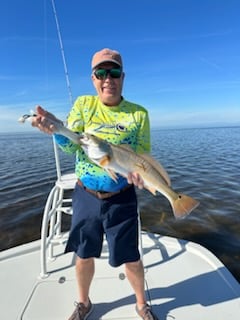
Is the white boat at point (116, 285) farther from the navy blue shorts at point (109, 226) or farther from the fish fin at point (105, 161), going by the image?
the fish fin at point (105, 161)

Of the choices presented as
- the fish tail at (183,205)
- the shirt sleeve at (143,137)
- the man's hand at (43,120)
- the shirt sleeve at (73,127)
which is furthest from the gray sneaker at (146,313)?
the man's hand at (43,120)

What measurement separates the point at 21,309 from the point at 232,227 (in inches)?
229

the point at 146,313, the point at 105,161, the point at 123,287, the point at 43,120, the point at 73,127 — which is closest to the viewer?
the point at 43,120

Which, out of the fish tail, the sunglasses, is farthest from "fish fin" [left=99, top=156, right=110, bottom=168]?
the sunglasses

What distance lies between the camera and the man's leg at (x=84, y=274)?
309 centimetres

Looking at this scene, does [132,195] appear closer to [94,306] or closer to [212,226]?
[94,306]

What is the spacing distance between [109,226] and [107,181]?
0.49 metres

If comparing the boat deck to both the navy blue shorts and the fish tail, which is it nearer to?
the navy blue shorts

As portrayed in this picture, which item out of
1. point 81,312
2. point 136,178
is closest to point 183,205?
point 136,178

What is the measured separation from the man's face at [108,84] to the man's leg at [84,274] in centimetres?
172

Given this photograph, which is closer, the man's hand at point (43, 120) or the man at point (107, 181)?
the man's hand at point (43, 120)

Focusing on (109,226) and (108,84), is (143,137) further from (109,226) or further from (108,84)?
(109,226)

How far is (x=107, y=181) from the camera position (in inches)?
113

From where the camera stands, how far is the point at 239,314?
3.18 meters
